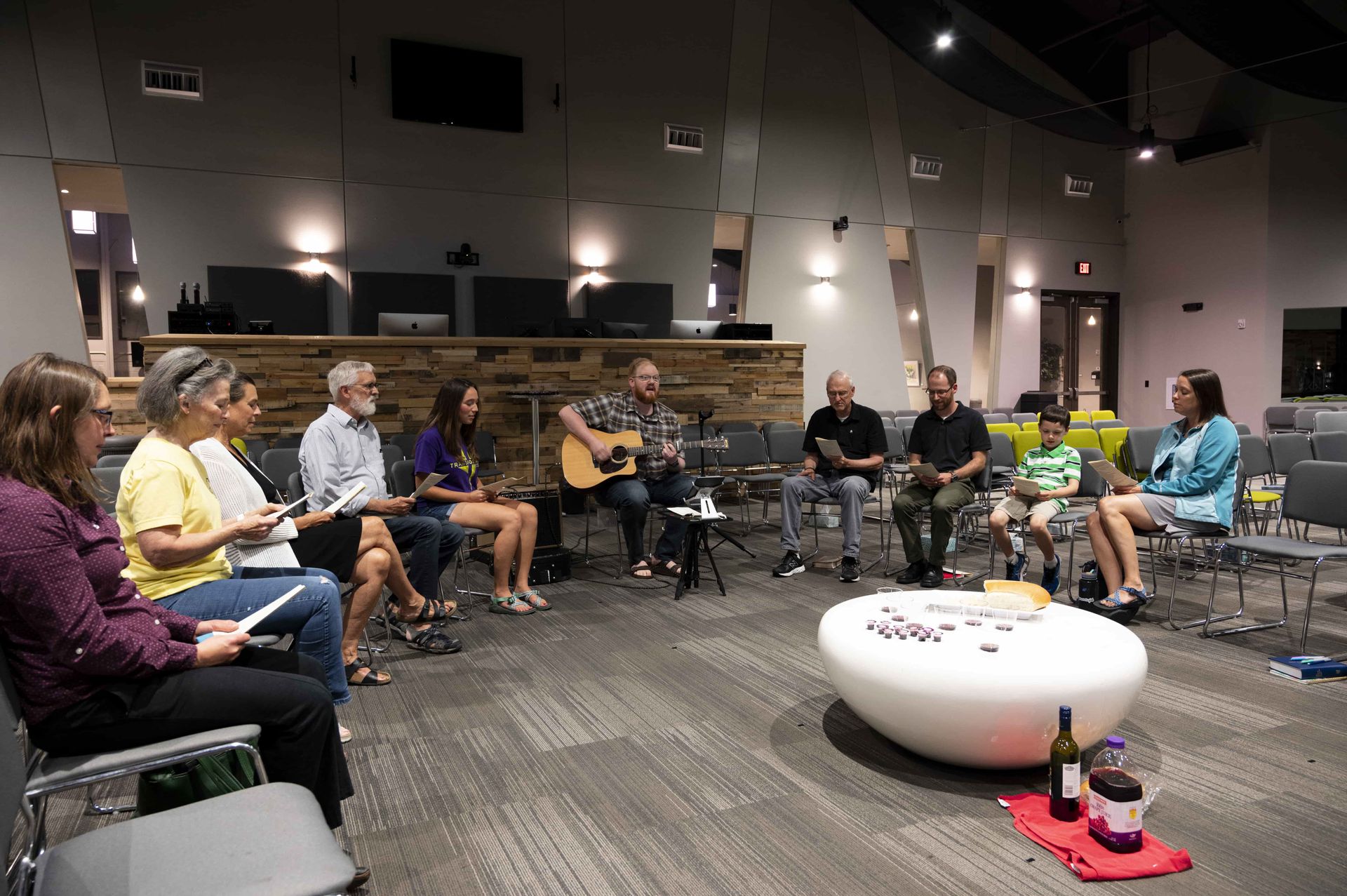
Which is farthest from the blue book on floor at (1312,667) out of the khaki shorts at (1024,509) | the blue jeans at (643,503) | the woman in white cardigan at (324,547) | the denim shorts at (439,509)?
the denim shorts at (439,509)

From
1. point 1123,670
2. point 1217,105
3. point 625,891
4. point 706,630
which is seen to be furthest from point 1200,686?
point 1217,105

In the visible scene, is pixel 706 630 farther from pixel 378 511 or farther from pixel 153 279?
pixel 153 279

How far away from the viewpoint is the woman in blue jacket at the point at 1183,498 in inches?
164

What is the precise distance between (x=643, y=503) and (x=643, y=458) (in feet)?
1.15

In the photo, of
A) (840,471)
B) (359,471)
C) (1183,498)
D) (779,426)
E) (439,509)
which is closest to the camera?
(359,471)

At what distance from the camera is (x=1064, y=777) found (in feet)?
7.46

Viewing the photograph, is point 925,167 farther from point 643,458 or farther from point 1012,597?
point 1012,597

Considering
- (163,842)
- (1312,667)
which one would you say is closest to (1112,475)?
(1312,667)

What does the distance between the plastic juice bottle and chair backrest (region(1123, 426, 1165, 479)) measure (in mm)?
4028

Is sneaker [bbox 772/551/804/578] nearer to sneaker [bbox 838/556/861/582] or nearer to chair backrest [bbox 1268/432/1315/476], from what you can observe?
sneaker [bbox 838/556/861/582]

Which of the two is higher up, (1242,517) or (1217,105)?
(1217,105)

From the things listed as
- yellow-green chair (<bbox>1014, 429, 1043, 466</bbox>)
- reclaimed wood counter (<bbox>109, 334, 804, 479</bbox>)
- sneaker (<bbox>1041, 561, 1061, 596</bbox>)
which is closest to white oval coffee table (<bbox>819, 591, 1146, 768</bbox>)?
sneaker (<bbox>1041, 561, 1061, 596</bbox>)

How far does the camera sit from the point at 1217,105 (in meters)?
12.1

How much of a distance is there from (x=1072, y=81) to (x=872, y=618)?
13.2 meters
